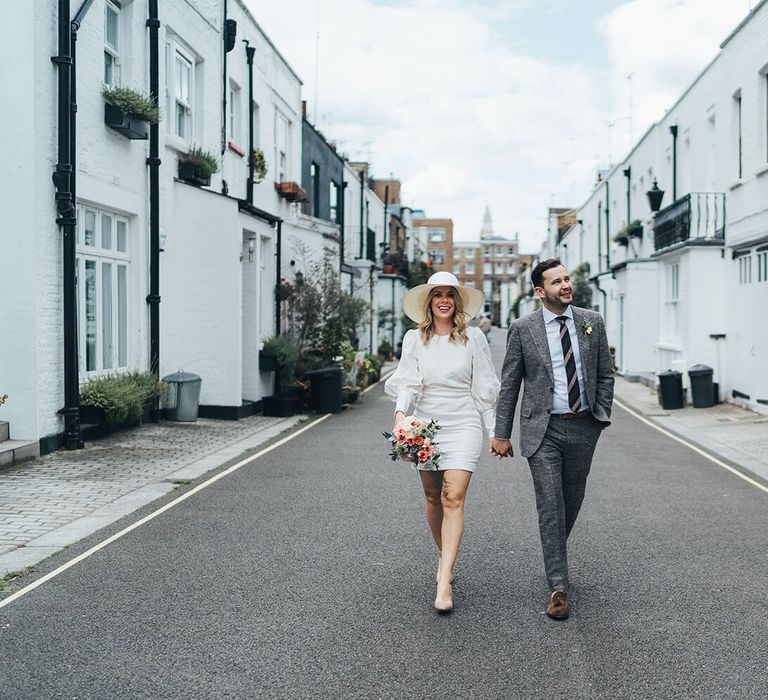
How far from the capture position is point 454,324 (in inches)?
224

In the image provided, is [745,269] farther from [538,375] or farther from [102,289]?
[538,375]

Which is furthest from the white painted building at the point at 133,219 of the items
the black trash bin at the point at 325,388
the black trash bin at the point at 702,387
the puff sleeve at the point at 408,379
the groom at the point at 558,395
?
the black trash bin at the point at 702,387

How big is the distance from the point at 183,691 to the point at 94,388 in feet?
27.4

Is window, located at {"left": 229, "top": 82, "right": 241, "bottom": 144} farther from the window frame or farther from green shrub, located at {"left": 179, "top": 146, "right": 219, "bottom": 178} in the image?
the window frame

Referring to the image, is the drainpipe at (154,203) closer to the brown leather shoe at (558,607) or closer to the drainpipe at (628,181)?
the brown leather shoe at (558,607)

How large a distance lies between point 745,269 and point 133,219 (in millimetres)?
11473

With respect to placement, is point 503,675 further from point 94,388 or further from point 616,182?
point 616,182

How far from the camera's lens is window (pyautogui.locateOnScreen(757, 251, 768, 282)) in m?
17.0

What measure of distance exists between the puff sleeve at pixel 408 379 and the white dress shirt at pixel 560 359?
0.78 metres

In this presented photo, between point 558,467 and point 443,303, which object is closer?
point 558,467

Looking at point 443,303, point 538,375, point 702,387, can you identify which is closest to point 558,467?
point 538,375

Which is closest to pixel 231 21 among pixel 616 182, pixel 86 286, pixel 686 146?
pixel 86 286

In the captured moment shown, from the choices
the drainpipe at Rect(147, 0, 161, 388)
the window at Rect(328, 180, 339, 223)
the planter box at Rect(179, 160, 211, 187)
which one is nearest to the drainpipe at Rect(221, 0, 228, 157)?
the planter box at Rect(179, 160, 211, 187)

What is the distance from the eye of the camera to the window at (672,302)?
22.2 metres
